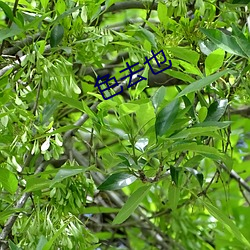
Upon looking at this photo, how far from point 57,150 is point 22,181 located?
11cm

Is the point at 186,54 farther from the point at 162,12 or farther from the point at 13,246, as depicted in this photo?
the point at 13,246

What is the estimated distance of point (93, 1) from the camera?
0.85 meters

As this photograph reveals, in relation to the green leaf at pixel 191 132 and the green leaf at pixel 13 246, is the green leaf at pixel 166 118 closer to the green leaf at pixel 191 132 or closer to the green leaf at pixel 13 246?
the green leaf at pixel 191 132

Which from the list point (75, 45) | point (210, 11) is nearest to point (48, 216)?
point (75, 45)

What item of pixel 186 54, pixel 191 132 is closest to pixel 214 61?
pixel 186 54

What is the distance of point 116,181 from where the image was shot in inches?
32.2

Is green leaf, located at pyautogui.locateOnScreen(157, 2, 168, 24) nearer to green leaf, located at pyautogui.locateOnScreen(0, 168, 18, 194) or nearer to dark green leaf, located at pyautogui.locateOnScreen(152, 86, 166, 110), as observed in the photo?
dark green leaf, located at pyautogui.locateOnScreen(152, 86, 166, 110)

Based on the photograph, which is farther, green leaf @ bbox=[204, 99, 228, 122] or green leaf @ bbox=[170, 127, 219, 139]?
green leaf @ bbox=[204, 99, 228, 122]

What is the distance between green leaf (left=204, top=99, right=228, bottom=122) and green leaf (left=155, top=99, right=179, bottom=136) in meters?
0.09

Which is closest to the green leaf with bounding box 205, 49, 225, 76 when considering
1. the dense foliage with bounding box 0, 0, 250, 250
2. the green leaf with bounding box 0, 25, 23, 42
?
the dense foliage with bounding box 0, 0, 250, 250

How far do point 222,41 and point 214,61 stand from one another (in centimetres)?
5

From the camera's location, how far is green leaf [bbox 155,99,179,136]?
2.53ft

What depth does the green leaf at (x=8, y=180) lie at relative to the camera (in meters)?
0.81

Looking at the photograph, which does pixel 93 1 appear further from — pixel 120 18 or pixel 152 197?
pixel 120 18
